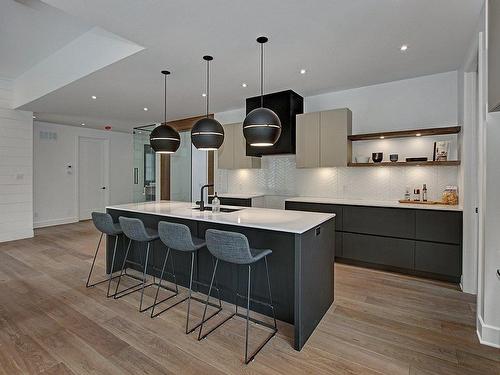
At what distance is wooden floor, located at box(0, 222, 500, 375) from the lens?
6.47ft

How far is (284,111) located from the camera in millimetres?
4434

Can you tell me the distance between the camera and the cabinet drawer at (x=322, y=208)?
4.14 metres

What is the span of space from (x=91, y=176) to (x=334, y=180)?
22.8 feet

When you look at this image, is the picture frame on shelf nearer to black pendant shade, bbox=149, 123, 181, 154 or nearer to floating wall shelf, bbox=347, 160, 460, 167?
floating wall shelf, bbox=347, 160, 460, 167

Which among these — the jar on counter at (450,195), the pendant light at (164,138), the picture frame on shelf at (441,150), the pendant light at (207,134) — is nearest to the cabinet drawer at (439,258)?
the jar on counter at (450,195)

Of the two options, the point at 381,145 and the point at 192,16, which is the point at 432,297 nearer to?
the point at 381,145

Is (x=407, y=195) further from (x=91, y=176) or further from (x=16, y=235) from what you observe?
(x=91, y=176)

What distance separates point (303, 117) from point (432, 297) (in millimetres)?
3012

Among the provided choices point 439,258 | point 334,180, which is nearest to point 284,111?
point 334,180

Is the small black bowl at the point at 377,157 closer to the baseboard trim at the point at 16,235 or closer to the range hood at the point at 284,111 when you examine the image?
the range hood at the point at 284,111

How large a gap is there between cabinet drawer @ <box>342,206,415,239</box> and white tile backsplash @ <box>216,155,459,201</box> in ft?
2.08

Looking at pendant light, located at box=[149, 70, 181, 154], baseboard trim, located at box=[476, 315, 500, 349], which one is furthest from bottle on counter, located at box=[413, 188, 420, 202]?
pendant light, located at box=[149, 70, 181, 154]

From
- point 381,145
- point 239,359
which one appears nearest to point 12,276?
point 239,359

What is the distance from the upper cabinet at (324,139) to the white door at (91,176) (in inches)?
254
